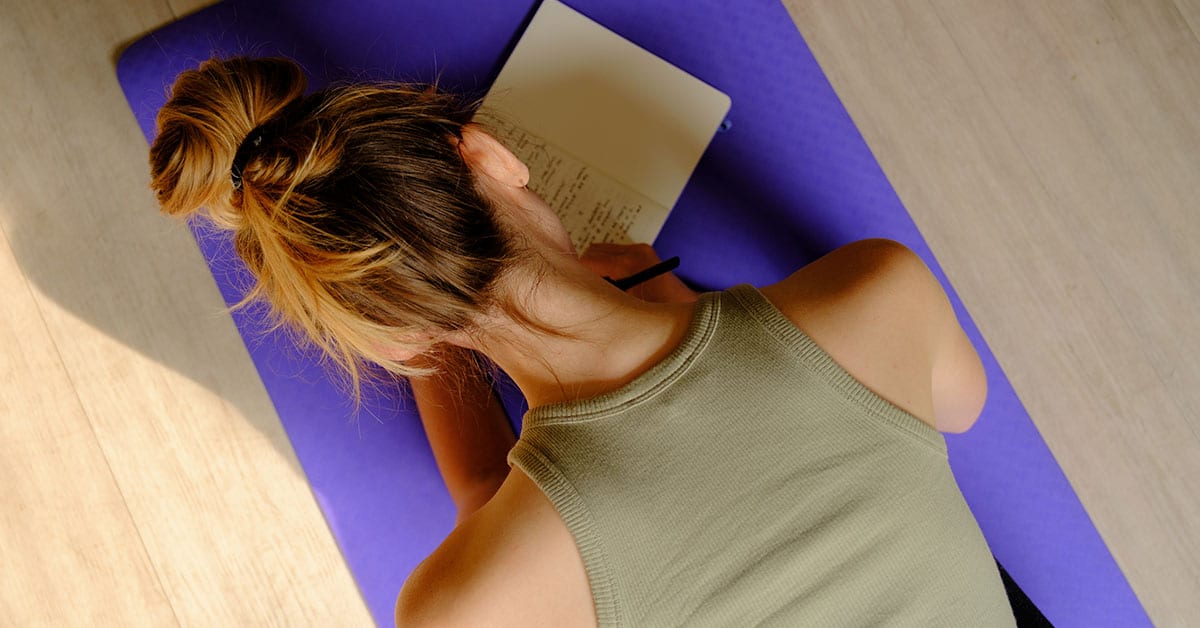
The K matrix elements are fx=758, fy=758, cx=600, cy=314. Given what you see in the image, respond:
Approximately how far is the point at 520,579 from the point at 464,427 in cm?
29

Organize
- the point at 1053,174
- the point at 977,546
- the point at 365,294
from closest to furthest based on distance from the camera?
the point at 365,294 < the point at 977,546 < the point at 1053,174

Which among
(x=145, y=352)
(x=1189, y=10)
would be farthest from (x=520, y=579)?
(x=1189, y=10)

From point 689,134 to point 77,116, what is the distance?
2.36 ft

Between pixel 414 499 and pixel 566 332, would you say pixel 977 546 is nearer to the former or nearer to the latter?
pixel 566 332

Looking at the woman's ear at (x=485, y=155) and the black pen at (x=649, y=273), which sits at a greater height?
the woman's ear at (x=485, y=155)

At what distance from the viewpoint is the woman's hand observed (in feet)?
2.68

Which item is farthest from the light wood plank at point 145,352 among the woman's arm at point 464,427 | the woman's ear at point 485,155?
the woman's ear at point 485,155

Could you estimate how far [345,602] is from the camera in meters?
0.88

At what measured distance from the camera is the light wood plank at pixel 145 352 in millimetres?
876

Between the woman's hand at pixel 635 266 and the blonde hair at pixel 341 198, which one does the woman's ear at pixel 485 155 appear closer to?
the blonde hair at pixel 341 198

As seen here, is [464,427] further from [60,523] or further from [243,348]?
[60,523]

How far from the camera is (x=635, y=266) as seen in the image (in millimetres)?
818

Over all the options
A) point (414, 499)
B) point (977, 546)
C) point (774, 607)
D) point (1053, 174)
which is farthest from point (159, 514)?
point (1053, 174)

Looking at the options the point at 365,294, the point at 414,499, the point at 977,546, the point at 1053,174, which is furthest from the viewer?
the point at 1053,174
